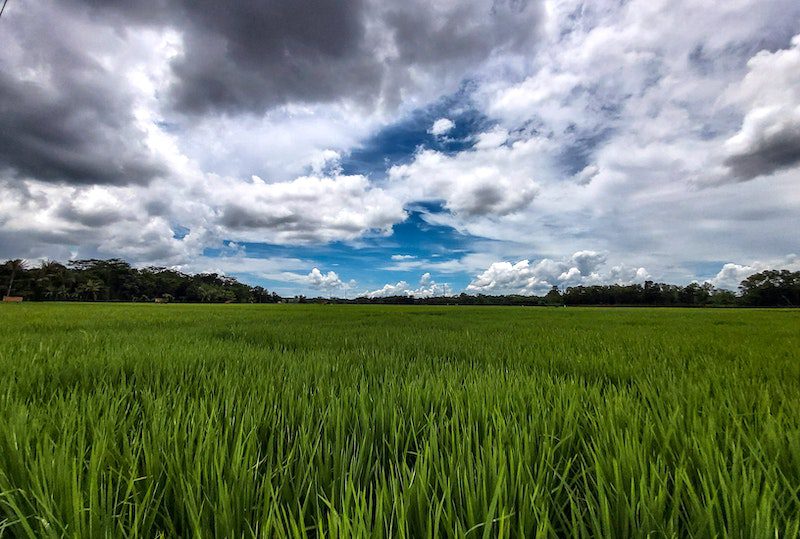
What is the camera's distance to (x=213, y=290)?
367 feet

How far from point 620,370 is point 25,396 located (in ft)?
14.2

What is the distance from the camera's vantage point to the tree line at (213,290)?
7619cm

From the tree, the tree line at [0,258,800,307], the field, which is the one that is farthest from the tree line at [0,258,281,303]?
the tree

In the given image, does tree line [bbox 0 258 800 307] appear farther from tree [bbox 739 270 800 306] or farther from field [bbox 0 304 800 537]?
field [bbox 0 304 800 537]

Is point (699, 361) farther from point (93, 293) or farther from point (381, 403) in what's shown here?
point (93, 293)

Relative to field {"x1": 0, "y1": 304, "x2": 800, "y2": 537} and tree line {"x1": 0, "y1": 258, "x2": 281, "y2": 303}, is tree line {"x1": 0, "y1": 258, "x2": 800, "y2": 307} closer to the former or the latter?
tree line {"x1": 0, "y1": 258, "x2": 281, "y2": 303}

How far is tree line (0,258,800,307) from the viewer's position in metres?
76.2

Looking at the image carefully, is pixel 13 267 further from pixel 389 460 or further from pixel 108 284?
pixel 389 460

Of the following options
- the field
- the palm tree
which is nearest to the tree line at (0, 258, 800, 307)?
the palm tree

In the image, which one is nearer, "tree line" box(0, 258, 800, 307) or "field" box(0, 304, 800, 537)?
"field" box(0, 304, 800, 537)

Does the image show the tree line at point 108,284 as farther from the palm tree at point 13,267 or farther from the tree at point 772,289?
the tree at point 772,289

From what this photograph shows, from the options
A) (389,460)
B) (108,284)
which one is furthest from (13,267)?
→ (389,460)

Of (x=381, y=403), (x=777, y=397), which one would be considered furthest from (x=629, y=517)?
(x=777, y=397)

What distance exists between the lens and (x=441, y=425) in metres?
1.43
